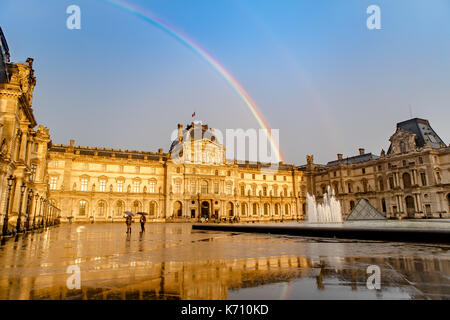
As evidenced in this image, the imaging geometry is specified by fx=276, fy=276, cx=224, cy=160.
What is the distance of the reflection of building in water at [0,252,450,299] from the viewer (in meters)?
3.75

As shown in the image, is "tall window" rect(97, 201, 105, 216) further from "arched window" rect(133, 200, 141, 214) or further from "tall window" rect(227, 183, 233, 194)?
"tall window" rect(227, 183, 233, 194)

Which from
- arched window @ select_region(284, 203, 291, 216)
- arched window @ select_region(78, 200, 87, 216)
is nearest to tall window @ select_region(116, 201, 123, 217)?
arched window @ select_region(78, 200, 87, 216)

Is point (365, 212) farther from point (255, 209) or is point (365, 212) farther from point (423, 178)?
point (255, 209)

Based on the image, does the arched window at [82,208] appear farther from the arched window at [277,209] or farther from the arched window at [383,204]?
the arched window at [383,204]

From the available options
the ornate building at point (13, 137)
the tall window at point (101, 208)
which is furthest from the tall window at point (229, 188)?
the ornate building at point (13, 137)

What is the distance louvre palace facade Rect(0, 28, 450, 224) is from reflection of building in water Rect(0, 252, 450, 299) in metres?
46.5

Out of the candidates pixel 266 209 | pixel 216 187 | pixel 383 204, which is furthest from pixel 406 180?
pixel 216 187

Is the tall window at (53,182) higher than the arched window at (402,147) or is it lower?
lower

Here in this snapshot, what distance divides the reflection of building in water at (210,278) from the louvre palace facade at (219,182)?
152 ft

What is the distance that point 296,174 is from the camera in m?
73.8

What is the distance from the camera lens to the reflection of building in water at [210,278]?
148 inches

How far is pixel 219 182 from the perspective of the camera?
62469mm

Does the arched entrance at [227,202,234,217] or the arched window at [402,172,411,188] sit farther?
the arched entrance at [227,202,234,217]

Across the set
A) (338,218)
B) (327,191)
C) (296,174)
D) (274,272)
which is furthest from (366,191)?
(274,272)
